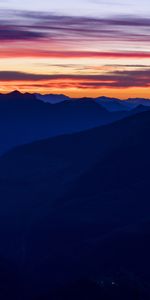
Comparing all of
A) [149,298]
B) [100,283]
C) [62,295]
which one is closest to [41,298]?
[62,295]

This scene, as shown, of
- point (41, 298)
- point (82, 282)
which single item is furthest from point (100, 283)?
point (41, 298)

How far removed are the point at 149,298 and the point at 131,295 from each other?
6.00 meters

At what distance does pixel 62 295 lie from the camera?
19075 cm

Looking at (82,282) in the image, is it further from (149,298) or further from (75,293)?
(149,298)

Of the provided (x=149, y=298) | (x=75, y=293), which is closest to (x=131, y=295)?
(x=149, y=298)

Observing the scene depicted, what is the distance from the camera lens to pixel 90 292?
191125mm

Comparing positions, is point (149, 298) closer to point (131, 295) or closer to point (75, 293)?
point (131, 295)

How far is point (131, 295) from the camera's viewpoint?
197 metres

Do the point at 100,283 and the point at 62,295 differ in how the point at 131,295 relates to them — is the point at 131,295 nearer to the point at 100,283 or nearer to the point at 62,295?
the point at 100,283

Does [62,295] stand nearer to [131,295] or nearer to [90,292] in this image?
[90,292]

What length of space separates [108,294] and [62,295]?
A: 50.3 feet

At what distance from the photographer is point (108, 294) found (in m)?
194

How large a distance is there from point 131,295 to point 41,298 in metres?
29.8

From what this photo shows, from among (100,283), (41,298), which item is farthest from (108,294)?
(41,298)
